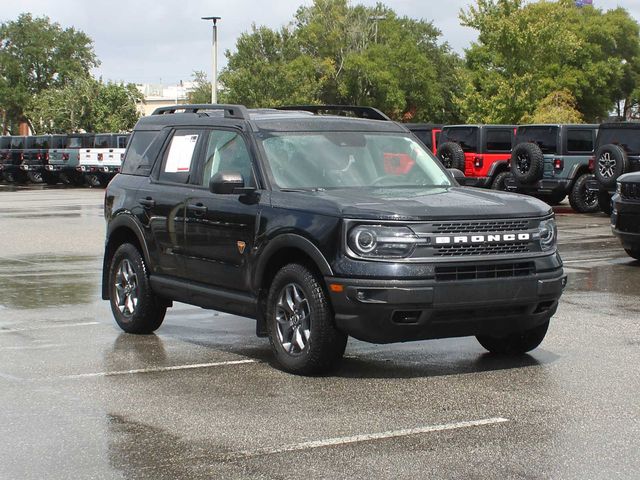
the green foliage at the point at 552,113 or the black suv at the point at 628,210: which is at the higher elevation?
the green foliage at the point at 552,113

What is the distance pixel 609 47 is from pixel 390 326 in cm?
8537

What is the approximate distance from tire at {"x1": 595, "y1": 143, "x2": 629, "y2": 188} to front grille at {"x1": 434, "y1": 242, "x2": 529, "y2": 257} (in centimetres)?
1552

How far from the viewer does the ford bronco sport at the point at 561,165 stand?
26609 mm

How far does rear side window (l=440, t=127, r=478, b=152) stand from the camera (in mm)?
29078

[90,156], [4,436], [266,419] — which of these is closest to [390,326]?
[266,419]

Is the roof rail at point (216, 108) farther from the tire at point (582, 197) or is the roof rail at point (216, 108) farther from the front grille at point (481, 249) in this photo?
the tire at point (582, 197)

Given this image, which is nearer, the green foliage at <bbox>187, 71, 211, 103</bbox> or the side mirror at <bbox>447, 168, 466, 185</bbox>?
the side mirror at <bbox>447, 168, 466, 185</bbox>

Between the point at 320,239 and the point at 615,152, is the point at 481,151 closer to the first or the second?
the point at 615,152

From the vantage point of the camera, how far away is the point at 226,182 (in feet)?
27.2

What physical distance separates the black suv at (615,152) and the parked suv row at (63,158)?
23.7 m

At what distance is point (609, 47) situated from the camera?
88.8 meters

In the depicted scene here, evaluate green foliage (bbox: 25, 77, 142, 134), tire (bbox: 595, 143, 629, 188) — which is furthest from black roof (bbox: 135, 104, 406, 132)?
green foliage (bbox: 25, 77, 142, 134)

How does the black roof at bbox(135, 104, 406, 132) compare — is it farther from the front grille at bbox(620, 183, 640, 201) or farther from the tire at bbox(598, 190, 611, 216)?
the tire at bbox(598, 190, 611, 216)

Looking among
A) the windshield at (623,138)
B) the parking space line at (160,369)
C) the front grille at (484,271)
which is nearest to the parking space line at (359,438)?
the front grille at (484,271)
